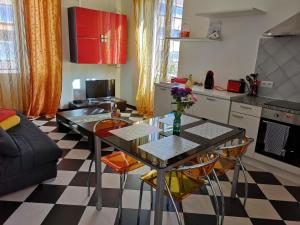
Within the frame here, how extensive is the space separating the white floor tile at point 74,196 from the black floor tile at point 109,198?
51mm

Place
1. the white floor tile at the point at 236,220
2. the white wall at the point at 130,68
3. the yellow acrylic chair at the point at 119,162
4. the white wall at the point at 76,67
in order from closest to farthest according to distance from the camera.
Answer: the yellow acrylic chair at the point at 119,162, the white floor tile at the point at 236,220, the white wall at the point at 76,67, the white wall at the point at 130,68

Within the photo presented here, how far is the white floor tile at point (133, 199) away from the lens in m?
2.01

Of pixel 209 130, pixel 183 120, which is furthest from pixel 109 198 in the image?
pixel 209 130

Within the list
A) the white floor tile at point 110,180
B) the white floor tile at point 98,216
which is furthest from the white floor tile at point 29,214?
the white floor tile at point 110,180

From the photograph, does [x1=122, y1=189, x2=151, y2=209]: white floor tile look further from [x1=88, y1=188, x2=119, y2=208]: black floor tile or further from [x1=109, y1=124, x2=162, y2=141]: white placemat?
[x1=109, y1=124, x2=162, y2=141]: white placemat

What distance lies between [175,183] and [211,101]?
1.64 meters

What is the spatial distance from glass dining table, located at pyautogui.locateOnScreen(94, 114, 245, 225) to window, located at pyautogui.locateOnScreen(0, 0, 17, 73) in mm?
2937

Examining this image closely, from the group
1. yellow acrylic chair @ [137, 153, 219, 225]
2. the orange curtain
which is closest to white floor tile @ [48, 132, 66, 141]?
the orange curtain

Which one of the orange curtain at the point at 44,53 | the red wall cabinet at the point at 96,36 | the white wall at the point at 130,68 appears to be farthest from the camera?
the white wall at the point at 130,68

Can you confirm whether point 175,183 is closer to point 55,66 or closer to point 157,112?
point 157,112

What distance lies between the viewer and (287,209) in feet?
6.82

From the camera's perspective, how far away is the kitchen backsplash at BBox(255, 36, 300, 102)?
2.77 m

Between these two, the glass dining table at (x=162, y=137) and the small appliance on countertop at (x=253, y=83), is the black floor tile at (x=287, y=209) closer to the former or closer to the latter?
the glass dining table at (x=162, y=137)

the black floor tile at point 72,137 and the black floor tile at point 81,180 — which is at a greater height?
the black floor tile at point 72,137
